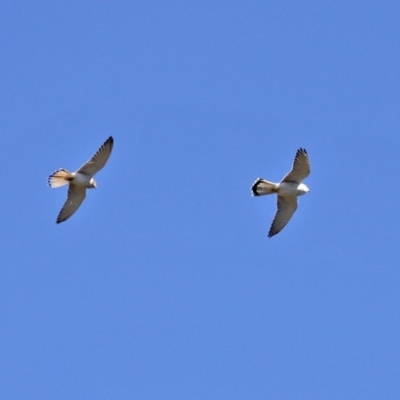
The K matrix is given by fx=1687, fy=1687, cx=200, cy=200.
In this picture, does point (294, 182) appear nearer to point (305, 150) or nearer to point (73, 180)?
point (305, 150)

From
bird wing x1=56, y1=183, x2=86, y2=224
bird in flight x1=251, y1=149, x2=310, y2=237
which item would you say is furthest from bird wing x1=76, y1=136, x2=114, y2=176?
bird in flight x1=251, y1=149, x2=310, y2=237

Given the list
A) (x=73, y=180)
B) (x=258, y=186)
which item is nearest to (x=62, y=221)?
(x=73, y=180)

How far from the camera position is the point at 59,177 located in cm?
4609

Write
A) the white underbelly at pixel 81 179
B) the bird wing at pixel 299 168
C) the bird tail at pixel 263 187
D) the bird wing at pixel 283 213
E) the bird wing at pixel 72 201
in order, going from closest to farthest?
the bird wing at pixel 299 168
the bird tail at pixel 263 187
the bird wing at pixel 283 213
the white underbelly at pixel 81 179
the bird wing at pixel 72 201

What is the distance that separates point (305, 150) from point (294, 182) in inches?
52.9

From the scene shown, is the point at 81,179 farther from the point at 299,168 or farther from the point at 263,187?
the point at 299,168

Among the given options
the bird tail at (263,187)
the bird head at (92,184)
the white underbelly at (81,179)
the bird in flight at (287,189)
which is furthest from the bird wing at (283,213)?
the white underbelly at (81,179)

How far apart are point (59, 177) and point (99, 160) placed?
51.0 inches

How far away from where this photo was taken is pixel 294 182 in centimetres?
4531

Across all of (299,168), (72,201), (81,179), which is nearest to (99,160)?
(81,179)

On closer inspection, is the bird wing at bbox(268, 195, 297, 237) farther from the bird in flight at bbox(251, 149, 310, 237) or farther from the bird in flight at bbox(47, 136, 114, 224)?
the bird in flight at bbox(47, 136, 114, 224)

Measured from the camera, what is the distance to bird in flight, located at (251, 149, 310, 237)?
44.5m

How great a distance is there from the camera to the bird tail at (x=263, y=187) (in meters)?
45.2

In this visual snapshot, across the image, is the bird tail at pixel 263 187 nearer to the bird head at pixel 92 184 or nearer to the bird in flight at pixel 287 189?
the bird in flight at pixel 287 189
